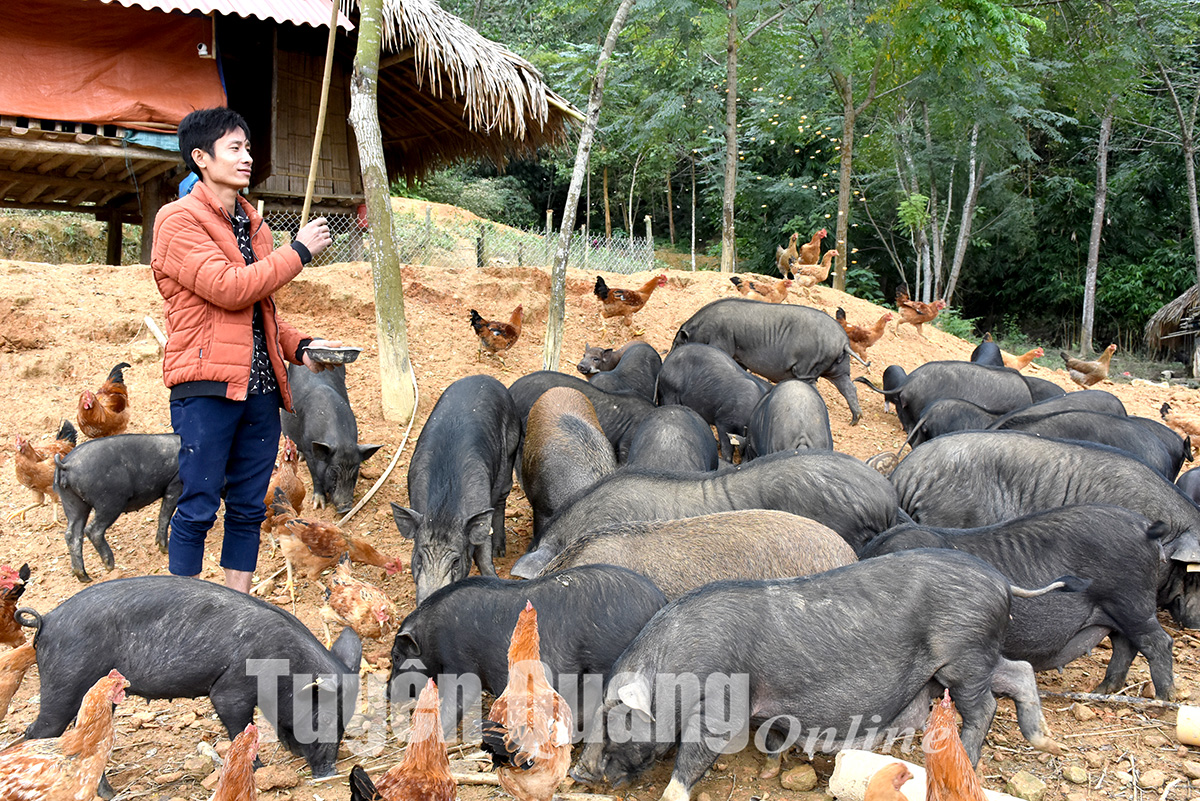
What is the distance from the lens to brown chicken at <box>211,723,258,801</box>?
95.1 inches

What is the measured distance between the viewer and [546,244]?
51.5ft

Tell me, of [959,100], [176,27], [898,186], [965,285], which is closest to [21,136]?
[176,27]

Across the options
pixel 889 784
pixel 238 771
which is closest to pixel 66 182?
pixel 238 771

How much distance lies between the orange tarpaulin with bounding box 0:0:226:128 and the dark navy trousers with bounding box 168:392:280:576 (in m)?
7.92

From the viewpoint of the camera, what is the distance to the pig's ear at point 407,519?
441cm

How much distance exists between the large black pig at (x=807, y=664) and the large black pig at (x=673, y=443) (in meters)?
2.47

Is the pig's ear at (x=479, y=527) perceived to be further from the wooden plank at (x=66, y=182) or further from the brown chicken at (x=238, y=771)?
the wooden plank at (x=66, y=182)

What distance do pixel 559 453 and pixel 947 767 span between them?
347 cm

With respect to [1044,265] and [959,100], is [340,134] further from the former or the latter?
[1044,265]

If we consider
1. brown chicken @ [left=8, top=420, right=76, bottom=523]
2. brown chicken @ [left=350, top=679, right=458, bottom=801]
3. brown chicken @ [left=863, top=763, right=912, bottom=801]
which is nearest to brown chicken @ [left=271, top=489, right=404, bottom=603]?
brown chicken @ [left=8, top=420, right=76, bottom=523]

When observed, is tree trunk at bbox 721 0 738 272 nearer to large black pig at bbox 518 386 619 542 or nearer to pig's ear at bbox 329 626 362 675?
large black pig at bbox 518 386 619 542

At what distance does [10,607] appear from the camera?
11.8 ft

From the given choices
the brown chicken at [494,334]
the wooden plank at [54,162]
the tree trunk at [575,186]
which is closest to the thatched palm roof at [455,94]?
the tree trunk at [575,186]

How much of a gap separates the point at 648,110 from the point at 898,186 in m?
7.68
